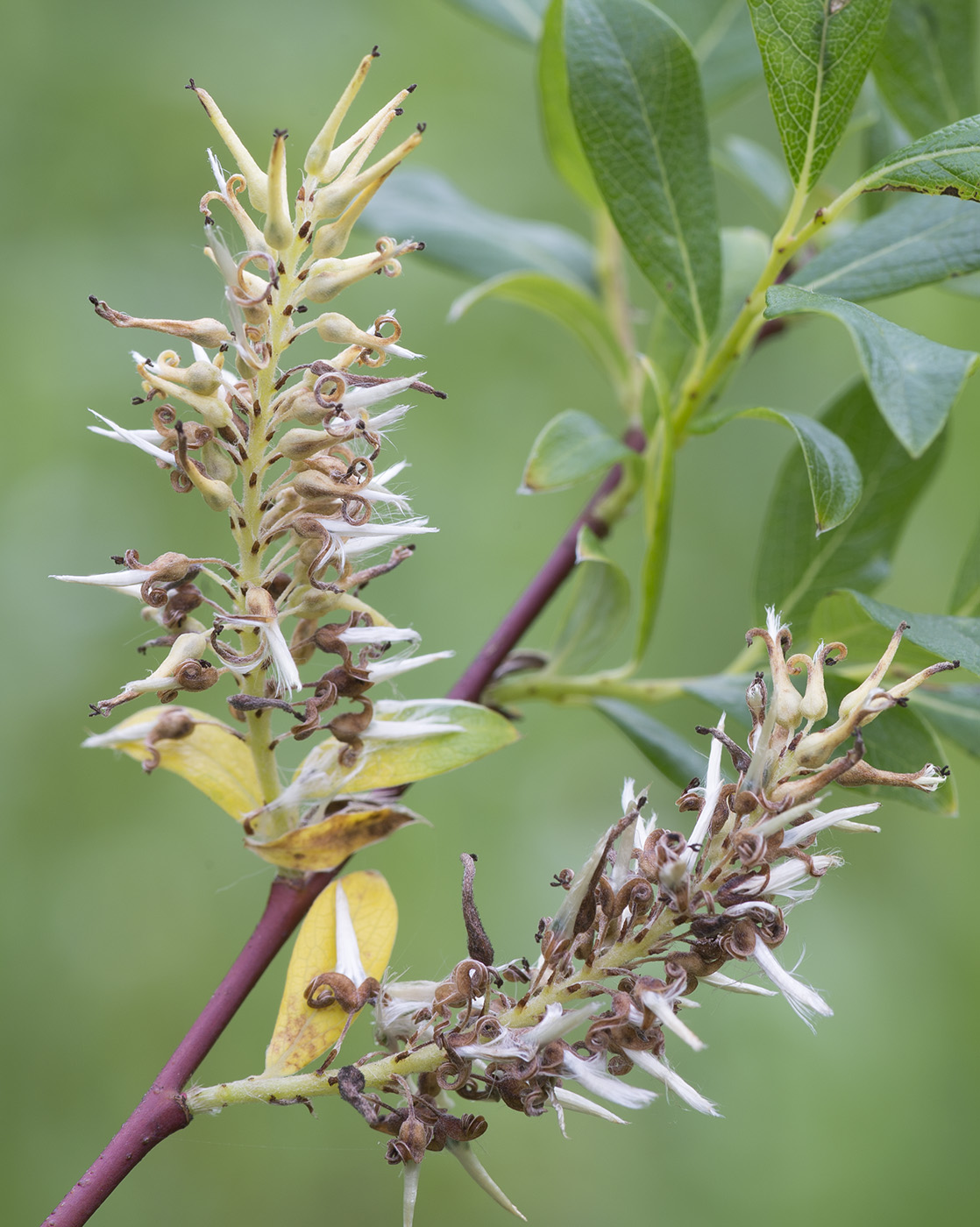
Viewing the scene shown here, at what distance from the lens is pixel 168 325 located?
0.49 meters

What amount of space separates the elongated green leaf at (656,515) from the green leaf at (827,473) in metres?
0.09

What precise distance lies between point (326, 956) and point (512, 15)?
919 millimetres

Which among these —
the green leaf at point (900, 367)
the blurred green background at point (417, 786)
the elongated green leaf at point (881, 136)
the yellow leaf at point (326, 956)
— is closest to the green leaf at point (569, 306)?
the elongated green leaf at point (881, 136)

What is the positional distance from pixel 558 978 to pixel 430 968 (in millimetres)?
1154

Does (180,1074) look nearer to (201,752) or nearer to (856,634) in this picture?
(201,752)

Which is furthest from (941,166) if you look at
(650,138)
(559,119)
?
(559,119)

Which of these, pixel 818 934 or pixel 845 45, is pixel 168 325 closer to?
pixel 845 45

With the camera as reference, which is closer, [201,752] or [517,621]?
[201,752]

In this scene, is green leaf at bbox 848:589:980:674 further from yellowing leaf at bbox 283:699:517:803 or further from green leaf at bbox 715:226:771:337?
green leaf at bbox 715:226:771:337

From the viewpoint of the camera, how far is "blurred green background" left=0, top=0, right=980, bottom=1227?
1.56m

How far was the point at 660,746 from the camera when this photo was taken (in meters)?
0.76

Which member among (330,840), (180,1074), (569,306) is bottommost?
(180,1074)

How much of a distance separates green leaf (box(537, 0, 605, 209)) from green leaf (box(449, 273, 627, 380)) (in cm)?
9

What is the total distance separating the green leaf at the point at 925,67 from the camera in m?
0.85
